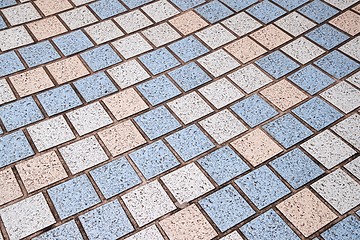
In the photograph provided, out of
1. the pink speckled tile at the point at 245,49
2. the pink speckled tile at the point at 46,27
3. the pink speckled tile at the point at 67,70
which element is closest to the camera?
the pink speckled tile at the point at 67,70

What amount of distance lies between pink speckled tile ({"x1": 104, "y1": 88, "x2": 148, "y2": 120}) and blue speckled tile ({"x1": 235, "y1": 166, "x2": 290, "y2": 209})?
0.68 metres

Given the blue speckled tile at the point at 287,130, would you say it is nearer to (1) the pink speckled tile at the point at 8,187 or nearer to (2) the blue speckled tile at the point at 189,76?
(2) the blue speckled tile at the point at 189,76

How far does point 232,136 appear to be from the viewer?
2371 millimetres

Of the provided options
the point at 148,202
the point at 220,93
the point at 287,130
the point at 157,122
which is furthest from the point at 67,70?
the point at 287,130

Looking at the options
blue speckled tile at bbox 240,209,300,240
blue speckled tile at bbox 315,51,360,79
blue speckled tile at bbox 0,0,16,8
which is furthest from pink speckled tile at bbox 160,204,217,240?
blue speckled tile at bbox 0,0,16,8

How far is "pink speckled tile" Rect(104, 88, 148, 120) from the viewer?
8.11 feet

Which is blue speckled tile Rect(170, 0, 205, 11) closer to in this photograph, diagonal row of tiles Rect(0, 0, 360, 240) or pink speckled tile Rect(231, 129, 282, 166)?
diagonal row of tiles Rect(0, 0, 360, 240)

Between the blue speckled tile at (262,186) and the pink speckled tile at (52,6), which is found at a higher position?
the blue speckled tile at (262,186)

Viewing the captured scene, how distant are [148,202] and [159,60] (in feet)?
3.18

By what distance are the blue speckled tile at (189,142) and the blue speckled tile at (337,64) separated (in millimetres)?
872

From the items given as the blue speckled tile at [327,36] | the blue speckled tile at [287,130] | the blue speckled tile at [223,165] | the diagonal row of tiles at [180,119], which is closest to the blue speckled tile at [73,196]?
the diagonal row of tiles at [180,119]

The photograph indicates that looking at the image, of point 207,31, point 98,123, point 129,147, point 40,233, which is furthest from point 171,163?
point 207,31

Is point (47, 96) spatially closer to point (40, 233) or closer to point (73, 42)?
point (73, 42)

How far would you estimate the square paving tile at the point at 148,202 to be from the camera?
206cm
